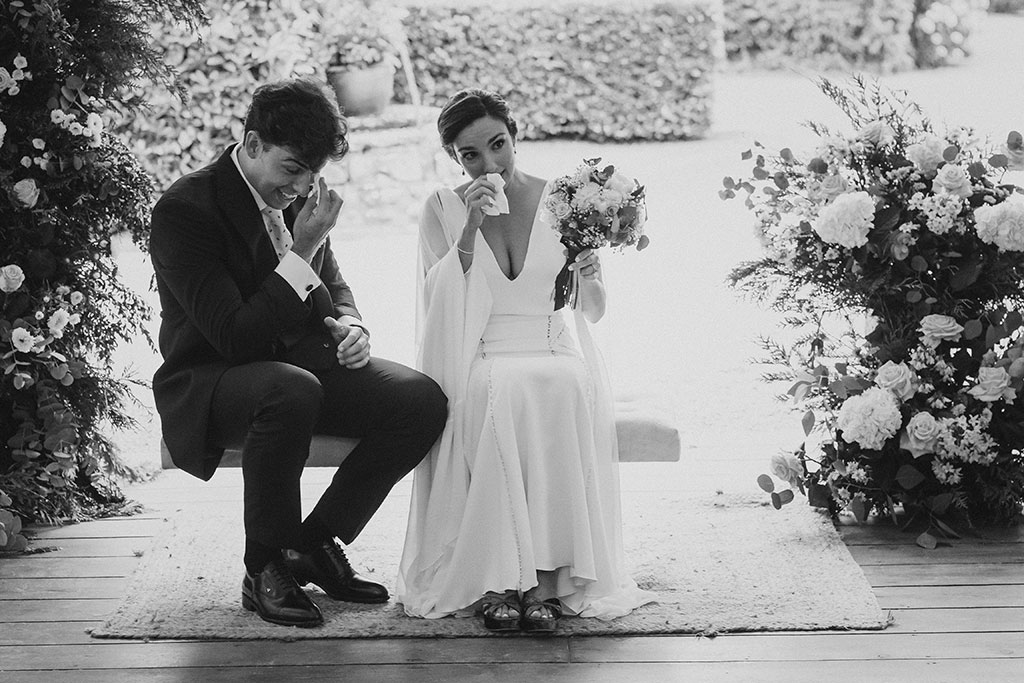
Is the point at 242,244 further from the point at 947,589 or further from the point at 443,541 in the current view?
the point at 947,589

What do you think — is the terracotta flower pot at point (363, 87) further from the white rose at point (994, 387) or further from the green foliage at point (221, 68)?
the white rose at point (994, 387)

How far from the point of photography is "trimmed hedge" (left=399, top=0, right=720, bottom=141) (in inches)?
360

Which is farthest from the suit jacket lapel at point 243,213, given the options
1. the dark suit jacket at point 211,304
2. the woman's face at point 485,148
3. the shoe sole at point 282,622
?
the shoe sole at point 282,622

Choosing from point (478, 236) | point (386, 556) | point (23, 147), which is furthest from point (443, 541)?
point (23, 147)

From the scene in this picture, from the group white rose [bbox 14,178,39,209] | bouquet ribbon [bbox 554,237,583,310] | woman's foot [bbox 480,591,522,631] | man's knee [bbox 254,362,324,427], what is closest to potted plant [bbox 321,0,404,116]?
white rose [bbox 14,178,39,209]

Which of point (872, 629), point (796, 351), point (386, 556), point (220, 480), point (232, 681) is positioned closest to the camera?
point (232, 681)

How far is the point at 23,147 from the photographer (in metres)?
3.48

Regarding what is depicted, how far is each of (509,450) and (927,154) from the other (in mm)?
1404

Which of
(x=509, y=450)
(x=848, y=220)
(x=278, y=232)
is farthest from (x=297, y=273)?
(x=848, y=220)

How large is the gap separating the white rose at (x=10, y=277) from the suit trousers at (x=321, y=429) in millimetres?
911

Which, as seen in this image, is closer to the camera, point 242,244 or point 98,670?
point 98,670

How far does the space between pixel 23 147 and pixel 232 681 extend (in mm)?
1685

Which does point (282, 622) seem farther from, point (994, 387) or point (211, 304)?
point (994, 387)

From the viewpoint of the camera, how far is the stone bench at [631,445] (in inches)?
117
